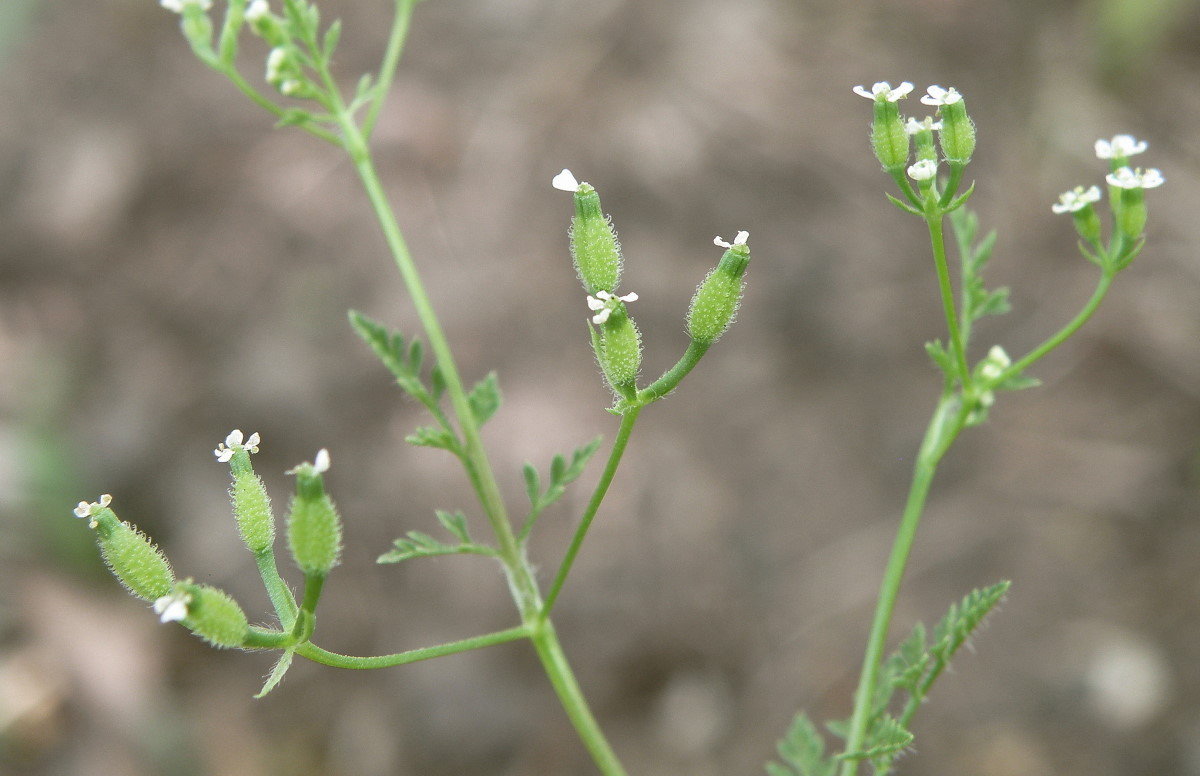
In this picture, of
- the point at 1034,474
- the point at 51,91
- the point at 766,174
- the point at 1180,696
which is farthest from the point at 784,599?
the point at 51,91

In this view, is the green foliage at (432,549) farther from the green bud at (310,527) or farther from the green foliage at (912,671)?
the green foliage at (912,671)

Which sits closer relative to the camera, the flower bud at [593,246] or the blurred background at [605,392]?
the flower bud at [593,246]

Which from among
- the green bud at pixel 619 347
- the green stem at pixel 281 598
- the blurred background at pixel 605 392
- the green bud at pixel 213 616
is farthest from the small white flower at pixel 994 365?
the blurred background at pixel 605 392

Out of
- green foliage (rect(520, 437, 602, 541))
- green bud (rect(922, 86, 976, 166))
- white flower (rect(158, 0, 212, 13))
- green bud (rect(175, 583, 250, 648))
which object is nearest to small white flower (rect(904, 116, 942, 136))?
green bud (rect(922, 86, 976, 166))

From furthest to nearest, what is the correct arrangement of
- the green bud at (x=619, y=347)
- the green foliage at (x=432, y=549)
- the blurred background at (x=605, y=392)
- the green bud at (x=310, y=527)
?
the blurred background at (x=605, y=392) < the green foliage at (x=432, y=549) < the green bud at (x=619, y=347) < the green bud at (x=310, y=527)

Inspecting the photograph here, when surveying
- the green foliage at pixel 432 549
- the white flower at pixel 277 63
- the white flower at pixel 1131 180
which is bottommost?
the green foliage at pixel 432 549

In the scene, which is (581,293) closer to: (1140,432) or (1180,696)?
(1140,432)

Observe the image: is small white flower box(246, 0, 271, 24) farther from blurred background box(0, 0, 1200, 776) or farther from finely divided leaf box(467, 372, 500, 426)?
blurred background box(0, 0, 1200, 776)

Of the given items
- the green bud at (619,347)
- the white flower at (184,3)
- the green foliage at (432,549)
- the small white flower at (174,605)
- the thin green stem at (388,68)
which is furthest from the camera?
the thin green stem at (388,68)

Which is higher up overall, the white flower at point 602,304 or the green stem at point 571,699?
the white flower at point 602,304
